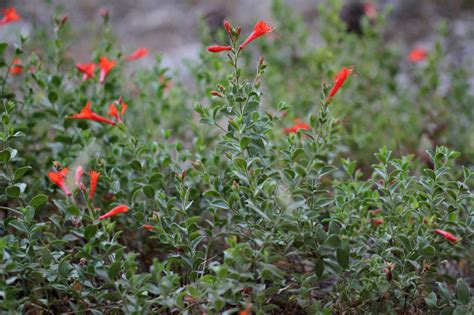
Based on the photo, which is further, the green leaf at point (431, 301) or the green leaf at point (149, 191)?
the green leaf at point (149, 191)

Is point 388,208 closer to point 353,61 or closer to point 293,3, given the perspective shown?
point 353,61

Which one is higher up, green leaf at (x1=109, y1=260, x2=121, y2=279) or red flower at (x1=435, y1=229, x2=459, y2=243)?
red flower at (x1=435, y1=229, x2=459, y2=243)

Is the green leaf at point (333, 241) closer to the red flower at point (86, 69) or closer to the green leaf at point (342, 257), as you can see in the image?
the green leaf at point (342, 257)

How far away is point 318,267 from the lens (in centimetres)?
208

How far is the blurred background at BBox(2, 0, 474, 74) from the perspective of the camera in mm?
6141

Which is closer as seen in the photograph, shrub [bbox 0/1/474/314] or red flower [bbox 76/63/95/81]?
shrub [bbox 0/1/474/314]

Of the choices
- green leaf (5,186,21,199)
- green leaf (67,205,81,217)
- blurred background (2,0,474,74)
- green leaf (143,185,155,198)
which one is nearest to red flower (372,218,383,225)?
green leaf (143,185,155,198)

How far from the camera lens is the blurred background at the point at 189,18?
6141 mm

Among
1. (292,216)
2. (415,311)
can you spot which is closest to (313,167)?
(292,216)

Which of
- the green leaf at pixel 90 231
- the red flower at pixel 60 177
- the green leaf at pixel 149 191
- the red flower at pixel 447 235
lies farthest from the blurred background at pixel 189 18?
the red flower at pixel 447 235

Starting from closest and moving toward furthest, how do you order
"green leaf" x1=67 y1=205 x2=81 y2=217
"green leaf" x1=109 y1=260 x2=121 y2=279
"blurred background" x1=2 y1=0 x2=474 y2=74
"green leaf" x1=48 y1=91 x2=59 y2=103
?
1. "green leaf" x1=109 y1=260 x2=121 y2=279
2. "green leaf" x1=67 y1=205 x2=81 y2=217
3. "green leaf" x1=48 y1=91 x2=59 y2=103
4. "blurred background" x1=2 y1=0 x2=474 y2=74

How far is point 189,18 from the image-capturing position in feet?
23.0

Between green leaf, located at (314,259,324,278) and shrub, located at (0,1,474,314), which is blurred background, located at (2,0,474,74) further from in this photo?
green leaf, located at (314,259,324,278)

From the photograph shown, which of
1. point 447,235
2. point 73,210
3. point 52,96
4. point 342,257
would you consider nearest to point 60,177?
point 73,210
